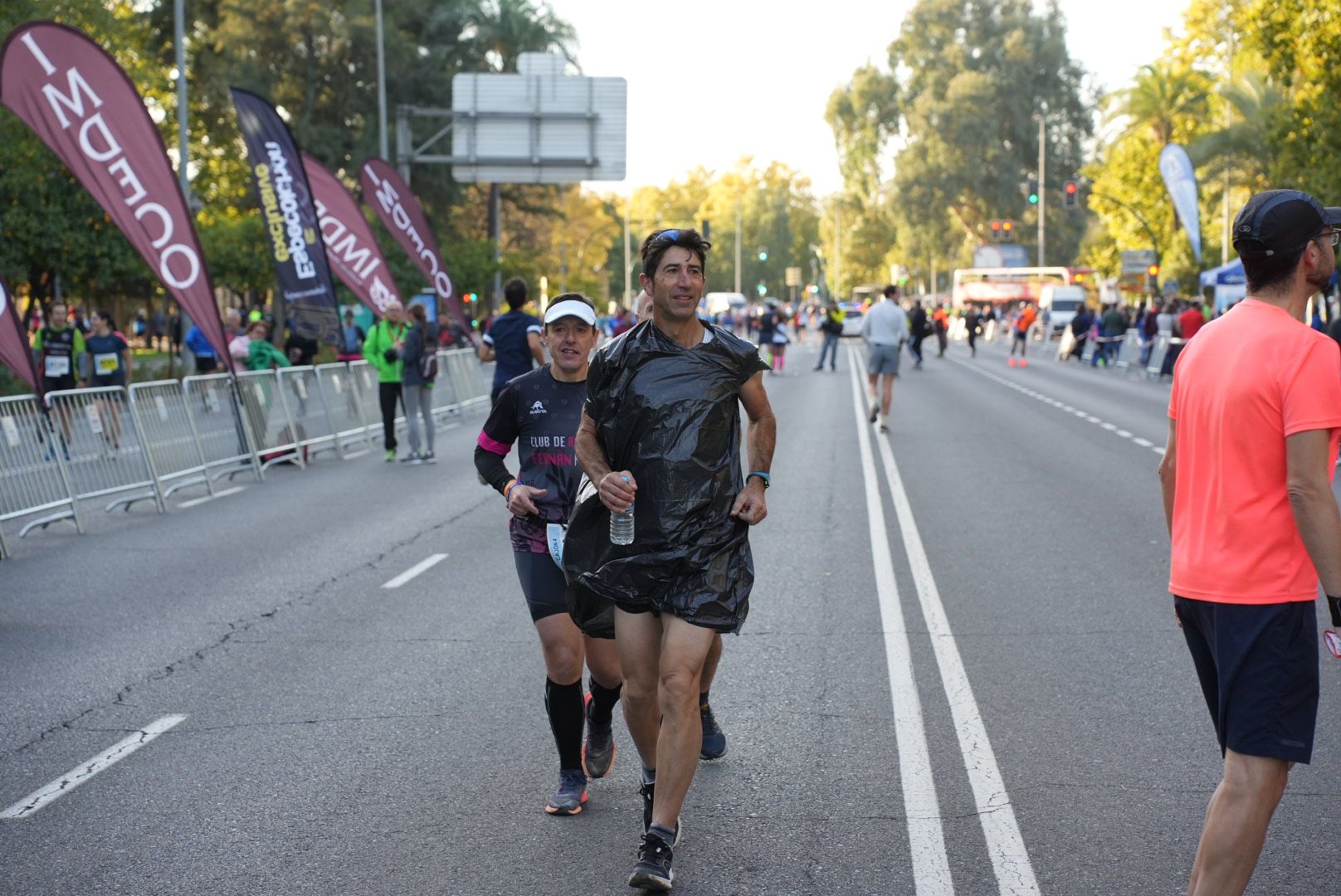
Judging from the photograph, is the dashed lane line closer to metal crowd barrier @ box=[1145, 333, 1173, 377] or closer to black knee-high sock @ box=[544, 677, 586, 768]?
metal crowd barrier @ box=[1145, 333, 1173, 377]

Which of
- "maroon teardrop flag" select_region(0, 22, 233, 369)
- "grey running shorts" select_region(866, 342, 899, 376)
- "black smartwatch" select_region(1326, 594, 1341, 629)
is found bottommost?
"grey running shorts" select_region(866, 342, 899, 376)

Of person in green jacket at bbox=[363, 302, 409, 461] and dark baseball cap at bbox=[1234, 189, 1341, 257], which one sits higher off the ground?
dark baseball cap at bbox=[1234, 189, 1341, 257]

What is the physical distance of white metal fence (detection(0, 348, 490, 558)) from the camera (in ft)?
40.9

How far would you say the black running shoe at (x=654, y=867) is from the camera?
4348 millimetres

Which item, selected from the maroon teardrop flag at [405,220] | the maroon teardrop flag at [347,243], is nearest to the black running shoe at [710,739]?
the maroon teardrop flag at [347,243]

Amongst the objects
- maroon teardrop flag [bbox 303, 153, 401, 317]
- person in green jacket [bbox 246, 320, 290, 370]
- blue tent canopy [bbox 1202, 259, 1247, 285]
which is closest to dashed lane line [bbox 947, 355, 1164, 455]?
blue tent canopy [bbox 1202, 259, 1247, 285]

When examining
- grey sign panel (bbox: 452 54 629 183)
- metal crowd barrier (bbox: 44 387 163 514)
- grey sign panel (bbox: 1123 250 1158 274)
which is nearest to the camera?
metal crowd barrier (bbox: 44 387 163 514)

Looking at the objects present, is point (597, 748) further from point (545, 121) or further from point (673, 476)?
point (545, 121)

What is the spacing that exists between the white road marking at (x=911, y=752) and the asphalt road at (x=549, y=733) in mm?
17

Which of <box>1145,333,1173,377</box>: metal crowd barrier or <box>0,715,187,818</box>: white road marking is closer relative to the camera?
<box>0,715,187,818</box>: white road marking

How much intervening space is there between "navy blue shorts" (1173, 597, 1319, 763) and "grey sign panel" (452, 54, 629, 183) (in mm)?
31527

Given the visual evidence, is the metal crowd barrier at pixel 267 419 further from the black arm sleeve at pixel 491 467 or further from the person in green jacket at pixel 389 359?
the black arm sleeve at pixel 491 467

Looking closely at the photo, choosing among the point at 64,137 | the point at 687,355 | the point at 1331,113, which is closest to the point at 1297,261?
the point at 687,355

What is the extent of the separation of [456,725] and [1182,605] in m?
3.33
